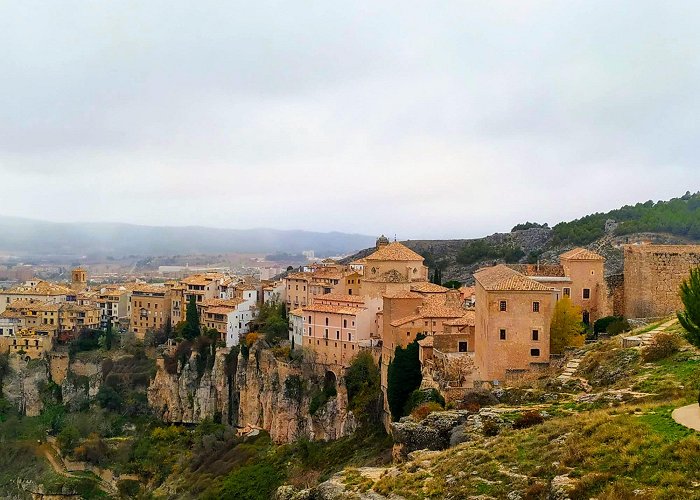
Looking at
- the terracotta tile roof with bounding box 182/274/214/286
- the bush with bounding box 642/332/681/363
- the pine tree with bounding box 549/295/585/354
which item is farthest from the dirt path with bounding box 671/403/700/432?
the terracotta tile roof with bounding box 182/274/214/286

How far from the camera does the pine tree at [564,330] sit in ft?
95.6

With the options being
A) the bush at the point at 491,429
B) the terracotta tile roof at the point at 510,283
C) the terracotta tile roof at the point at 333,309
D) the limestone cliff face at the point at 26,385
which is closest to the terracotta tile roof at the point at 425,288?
the terracotta tile roof at the point at 333,309

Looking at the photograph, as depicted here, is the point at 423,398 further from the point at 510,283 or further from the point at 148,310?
the point at 148,310

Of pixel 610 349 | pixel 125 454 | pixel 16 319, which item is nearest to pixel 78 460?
pixel 125 454

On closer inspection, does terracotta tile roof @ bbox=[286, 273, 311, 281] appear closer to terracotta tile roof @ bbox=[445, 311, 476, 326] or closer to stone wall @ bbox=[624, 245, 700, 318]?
terracotta tile roof @ bbox=[445, 311, 476, 326]

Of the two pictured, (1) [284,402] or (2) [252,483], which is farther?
(1) [284,402]

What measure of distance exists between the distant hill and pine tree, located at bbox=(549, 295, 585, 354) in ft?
64.3

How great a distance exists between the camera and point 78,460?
55.6 metres

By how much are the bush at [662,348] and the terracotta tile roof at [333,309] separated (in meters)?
25.1

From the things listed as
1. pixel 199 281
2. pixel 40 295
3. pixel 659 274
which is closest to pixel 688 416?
pixel 659 274

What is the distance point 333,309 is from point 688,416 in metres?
33.2

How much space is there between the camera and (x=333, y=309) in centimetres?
4719

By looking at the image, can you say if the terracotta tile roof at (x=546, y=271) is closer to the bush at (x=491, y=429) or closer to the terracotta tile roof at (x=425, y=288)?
the terracotta tile roof at (x=425, y=288)

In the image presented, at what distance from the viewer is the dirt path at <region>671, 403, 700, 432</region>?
14.2 meters
